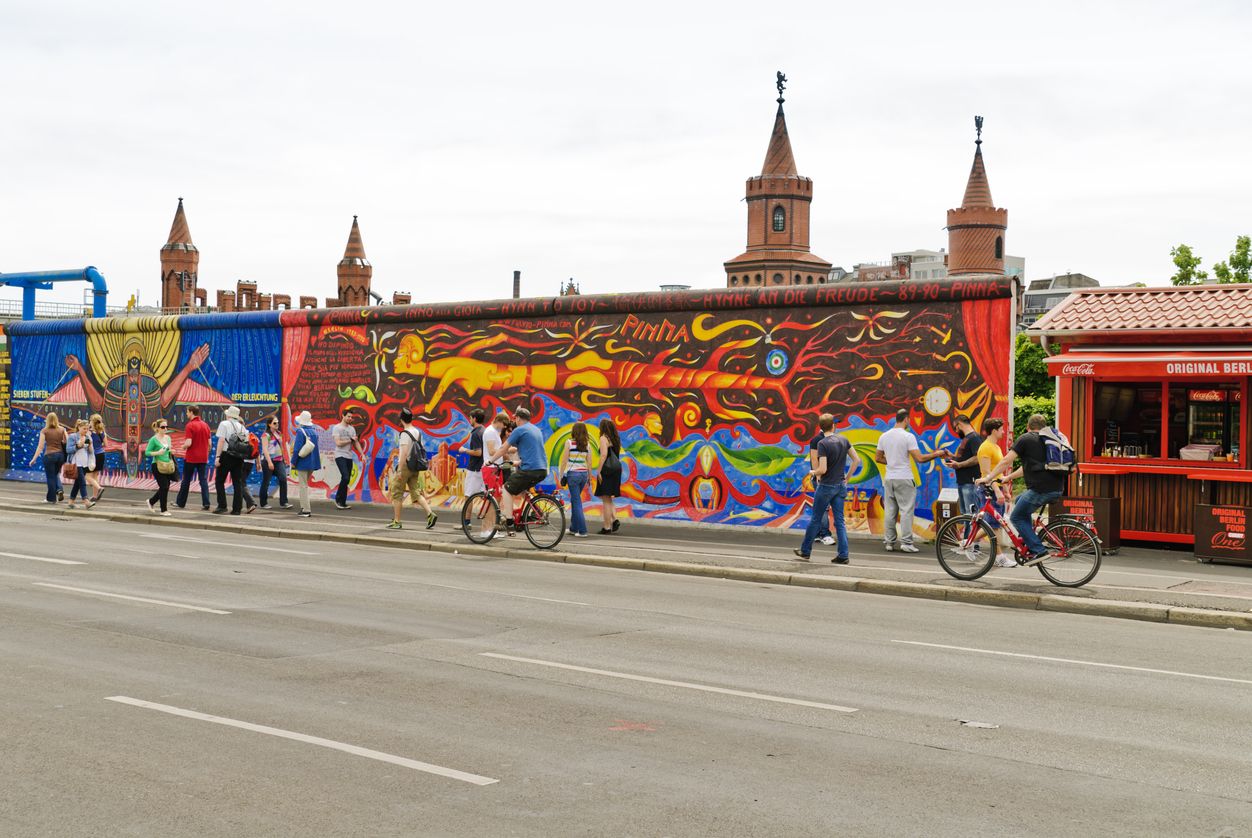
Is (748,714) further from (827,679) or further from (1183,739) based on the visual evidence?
(1183,739)

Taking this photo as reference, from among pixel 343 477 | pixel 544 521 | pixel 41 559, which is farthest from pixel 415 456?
pixel 41 559

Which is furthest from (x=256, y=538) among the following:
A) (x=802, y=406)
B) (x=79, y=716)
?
(x=79, y=716)

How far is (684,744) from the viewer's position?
6902 millimetres

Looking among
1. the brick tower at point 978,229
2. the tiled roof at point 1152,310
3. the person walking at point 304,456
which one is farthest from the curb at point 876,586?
the brick tower at point 978,229

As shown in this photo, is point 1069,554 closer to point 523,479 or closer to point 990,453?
point 990,453

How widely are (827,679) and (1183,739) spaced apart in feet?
7.57

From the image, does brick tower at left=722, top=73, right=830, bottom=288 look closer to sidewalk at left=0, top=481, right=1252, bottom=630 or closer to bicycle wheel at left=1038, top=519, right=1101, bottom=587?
sidewalk at left=0, top=481, right=1252, bottom=630

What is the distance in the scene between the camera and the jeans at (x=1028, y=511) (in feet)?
44.9

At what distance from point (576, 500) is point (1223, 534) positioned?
27.5ft

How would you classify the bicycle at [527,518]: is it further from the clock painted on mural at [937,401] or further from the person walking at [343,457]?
the person walking at [343,457]

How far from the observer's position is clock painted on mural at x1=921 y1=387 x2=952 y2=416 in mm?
17531

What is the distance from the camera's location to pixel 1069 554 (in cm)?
1351

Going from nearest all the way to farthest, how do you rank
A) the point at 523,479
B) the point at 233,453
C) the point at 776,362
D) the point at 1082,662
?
the point at 1082,662 < the point at 523,479 < the point at 776,362 < the point at 233,453

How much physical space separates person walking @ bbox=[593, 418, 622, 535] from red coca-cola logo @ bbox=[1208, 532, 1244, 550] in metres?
7.88
